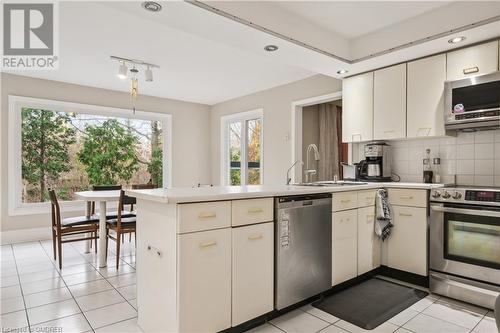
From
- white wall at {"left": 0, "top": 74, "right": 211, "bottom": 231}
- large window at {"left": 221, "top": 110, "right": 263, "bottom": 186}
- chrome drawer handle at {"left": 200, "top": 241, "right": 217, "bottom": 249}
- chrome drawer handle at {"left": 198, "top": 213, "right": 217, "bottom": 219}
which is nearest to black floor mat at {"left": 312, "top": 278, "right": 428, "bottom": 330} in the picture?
chrome drawer handle at {"left": 200, "top": 241, "right": 217, "bottom": 249}

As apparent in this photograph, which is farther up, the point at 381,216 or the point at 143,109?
the point at 143,109

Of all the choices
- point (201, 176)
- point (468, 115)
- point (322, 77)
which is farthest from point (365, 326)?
point (201, 176)

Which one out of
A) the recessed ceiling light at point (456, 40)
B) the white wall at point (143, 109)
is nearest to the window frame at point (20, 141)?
the white wall at point (143, 109)

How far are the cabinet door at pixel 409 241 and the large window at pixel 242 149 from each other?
2.80 metres

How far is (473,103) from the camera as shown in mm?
2611

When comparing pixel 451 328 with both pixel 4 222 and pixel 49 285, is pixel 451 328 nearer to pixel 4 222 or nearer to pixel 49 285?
pixel 49 285

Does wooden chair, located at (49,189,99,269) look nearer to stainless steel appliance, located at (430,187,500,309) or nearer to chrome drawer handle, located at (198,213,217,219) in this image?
chrome drawer handle, located at (198,213,217,219)

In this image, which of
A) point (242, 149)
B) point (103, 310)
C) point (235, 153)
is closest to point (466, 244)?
point (103, 310)

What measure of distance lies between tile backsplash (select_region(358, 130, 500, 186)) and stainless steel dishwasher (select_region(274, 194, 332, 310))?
1513 mm

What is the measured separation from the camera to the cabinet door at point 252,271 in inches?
75.3

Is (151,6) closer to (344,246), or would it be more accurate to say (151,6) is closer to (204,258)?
(204,258)

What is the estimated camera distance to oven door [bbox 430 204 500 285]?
2332mm

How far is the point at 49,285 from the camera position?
9.07 ft

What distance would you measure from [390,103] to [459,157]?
87cm
